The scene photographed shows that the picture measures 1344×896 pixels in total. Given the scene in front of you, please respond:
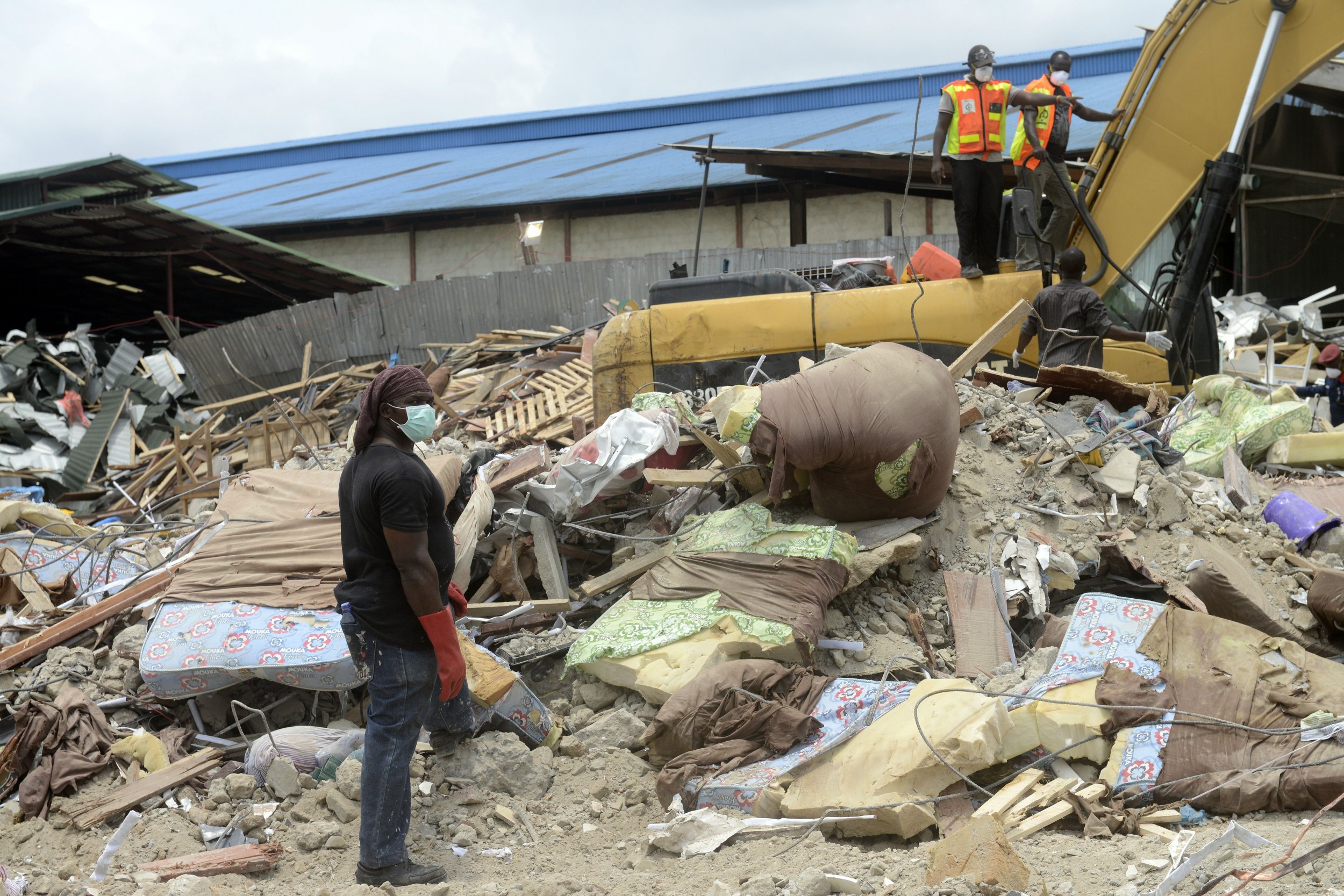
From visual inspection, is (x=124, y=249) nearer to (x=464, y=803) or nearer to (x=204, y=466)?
(x=204, y=466)

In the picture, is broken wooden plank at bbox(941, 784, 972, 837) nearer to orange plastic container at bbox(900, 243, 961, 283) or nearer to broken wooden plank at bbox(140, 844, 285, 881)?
broken wooden plank at bbox(140, 844, 285, 881)

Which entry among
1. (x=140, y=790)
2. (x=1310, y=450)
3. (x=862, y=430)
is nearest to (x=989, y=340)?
(x=862, y=430)

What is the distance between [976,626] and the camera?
5.22m

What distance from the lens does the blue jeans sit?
12.6ft

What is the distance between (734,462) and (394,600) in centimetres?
235

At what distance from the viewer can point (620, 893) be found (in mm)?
3627

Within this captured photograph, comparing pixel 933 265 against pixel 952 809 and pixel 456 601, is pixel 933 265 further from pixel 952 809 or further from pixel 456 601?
Answer: pixel 952 809

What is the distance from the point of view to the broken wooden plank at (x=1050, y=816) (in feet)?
12.2

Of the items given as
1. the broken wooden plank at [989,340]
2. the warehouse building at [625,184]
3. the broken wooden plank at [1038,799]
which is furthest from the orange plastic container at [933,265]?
the warehouse building at [625,184]

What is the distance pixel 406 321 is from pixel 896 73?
14458 mm

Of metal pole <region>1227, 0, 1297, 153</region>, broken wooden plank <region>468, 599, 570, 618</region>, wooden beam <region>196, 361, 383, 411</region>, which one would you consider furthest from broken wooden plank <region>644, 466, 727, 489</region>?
wooden beam <region>196, 361, 383, 411</region>

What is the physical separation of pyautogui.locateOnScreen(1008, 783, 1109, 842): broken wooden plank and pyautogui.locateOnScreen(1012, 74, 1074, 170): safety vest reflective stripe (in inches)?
207

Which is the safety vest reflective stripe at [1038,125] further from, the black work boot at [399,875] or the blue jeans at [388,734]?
the black work boot at [399,875]

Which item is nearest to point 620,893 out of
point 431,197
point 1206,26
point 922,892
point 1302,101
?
point 922,892
